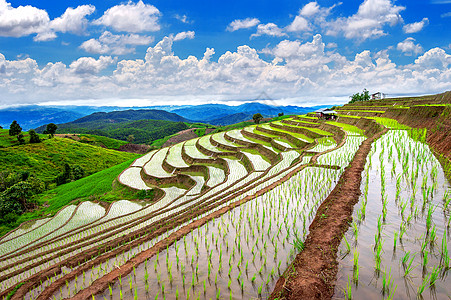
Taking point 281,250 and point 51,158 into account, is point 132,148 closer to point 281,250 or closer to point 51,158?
point 51,158

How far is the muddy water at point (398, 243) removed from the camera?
327cm

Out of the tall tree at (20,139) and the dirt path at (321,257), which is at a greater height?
the dirt path at (321,257)

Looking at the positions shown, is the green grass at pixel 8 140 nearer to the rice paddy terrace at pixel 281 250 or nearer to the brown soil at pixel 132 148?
the brown soil at pixel 132 148

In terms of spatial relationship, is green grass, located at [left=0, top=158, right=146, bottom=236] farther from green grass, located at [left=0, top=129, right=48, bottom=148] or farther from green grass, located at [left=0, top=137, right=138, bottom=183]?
green grass, located at [left=0, top=129, right=48, bottom=148]

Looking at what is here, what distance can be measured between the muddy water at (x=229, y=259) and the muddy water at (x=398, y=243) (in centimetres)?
112

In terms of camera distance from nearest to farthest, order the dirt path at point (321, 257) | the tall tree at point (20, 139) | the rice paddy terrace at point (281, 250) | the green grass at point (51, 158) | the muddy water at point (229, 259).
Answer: the dirt path at point (321, 257) → the rice paddy terrace at point (281, 250) → the muddy water at point (229, 259) → the green grass at point (51, 158) → the tall tree at point (20, 139)

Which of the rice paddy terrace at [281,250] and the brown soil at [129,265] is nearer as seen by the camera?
the rice paddy terrace at [281,250]

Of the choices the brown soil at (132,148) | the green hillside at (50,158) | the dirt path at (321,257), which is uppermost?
the dirt path at (321,257)

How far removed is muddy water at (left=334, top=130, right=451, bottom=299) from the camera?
3.27 metres

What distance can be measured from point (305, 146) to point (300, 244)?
16958mm

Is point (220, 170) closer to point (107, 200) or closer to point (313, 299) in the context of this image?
point (107, 200)

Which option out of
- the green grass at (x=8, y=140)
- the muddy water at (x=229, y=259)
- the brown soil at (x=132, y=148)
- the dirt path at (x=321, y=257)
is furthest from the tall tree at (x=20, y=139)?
the dirt path at (x=321, y=257)

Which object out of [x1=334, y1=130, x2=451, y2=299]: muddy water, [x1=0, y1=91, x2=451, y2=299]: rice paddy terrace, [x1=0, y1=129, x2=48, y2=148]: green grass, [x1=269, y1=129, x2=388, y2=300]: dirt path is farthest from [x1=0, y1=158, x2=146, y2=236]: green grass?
[x1=0, y1=129, x2=48, y2=148]: green grass

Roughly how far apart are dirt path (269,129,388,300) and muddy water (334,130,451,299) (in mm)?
149
